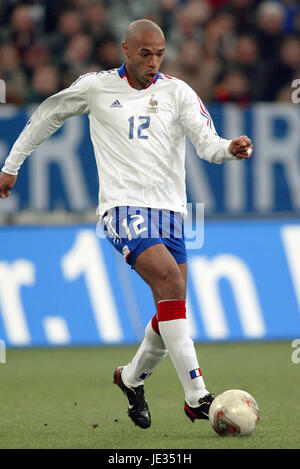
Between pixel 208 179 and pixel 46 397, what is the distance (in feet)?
13.7

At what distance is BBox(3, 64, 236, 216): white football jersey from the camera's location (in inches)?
228

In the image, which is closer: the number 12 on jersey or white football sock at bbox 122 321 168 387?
the number 12 on jersey

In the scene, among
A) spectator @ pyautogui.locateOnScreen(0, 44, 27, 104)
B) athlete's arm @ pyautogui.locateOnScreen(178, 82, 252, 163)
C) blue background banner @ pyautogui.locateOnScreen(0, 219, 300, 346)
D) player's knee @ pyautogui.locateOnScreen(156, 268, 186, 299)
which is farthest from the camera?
spectator @ pyautogui.locateOnScreen(0, 44, 27, 104)

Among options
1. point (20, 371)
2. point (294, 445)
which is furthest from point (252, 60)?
point (294, 445)

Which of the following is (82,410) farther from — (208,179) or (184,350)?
(208,179)

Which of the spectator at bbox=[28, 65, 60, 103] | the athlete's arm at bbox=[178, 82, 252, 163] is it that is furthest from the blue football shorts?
the spectator at bbox=[28, 65, 60, 103]

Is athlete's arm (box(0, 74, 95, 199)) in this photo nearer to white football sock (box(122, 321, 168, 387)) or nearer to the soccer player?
the soccer player

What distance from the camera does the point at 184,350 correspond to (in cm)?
548

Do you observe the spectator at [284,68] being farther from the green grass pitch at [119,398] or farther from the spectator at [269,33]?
the green grass pitch at [119,398]

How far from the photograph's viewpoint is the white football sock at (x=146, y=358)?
5977 millimetres

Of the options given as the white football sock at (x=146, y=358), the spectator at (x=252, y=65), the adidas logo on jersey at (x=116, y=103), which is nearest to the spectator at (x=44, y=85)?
the spectator at (x=252, y=65)

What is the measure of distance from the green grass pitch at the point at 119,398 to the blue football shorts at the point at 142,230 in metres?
1.05

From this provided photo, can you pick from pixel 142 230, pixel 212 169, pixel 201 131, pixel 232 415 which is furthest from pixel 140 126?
pixel 212 169

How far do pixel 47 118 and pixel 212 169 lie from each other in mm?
4760
